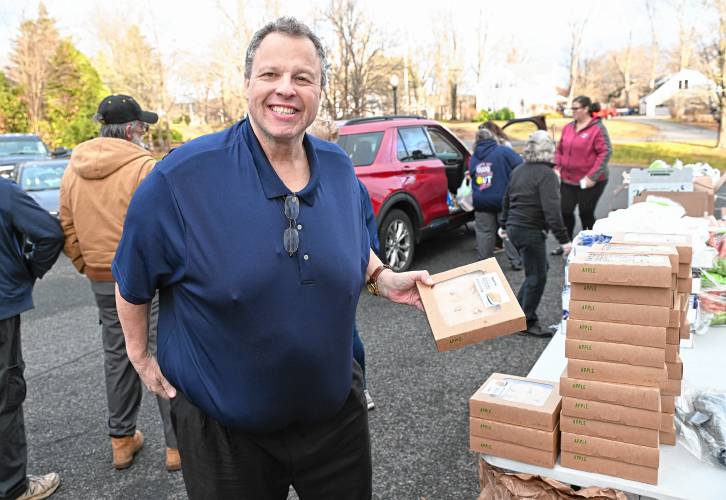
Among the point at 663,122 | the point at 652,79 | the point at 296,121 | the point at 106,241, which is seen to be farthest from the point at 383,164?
the point at 652,79

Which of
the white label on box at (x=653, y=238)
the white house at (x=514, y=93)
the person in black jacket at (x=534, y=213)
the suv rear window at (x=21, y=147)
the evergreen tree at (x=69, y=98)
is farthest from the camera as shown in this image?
the white house at (x=514, y=93)

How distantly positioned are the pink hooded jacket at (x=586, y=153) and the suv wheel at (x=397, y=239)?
210 cm

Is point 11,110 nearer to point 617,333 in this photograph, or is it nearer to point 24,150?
point 24,150

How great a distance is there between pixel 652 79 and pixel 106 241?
66995 mm

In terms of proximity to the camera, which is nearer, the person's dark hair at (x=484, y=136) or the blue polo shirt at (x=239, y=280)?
the blue polo shirt at (x=239, y=280)

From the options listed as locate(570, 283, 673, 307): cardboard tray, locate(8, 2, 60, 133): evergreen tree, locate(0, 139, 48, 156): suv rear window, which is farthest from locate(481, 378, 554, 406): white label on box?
locate(8, 2, 60, 133): evergreen tree

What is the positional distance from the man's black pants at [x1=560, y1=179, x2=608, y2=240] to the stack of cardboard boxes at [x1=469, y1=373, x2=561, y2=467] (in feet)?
17.2

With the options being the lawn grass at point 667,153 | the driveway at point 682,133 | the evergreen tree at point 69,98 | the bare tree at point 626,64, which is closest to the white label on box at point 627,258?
the lawn grass at point 667,153

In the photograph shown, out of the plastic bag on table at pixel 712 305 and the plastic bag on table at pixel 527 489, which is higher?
the plastic bag on table at pixel 712 305

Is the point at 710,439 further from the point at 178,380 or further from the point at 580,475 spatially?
the point at 178,380

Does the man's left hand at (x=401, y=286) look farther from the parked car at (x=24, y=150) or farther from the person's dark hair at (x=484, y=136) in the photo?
the parked car at (x=24, y=150)

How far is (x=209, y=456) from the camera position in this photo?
1.63m

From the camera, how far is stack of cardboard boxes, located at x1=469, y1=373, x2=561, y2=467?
2.09 metres

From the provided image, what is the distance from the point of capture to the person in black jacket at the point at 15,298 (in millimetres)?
2836
